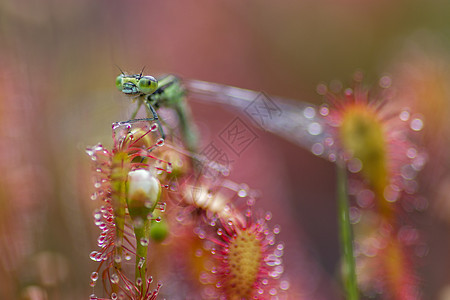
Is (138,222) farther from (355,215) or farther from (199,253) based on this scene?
(355,215)

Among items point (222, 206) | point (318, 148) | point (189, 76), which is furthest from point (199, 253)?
point (189, 76)

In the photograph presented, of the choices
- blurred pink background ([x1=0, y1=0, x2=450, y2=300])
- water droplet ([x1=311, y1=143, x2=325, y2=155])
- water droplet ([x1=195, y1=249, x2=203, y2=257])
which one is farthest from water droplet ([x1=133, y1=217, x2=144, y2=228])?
water droplet ([x1=311, y1=143, x2=325, y2=155])

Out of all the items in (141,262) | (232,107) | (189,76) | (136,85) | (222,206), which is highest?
(189,76)

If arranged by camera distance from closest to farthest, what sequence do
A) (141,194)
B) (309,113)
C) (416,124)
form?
(141,194)
(416,124)
(309,113)

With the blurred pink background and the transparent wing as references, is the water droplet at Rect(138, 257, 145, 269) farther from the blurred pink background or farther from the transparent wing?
the transparent wing

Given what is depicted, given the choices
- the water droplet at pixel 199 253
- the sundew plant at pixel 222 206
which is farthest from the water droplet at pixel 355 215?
the water droplet at pixel 199 253

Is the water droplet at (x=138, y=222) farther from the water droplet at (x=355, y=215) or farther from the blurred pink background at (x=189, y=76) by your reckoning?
the water droplet at (x=355, y=215)

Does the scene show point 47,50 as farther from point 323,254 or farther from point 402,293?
point 402,293

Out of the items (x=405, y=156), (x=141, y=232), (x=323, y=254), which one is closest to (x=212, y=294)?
(x=141, y=232)
